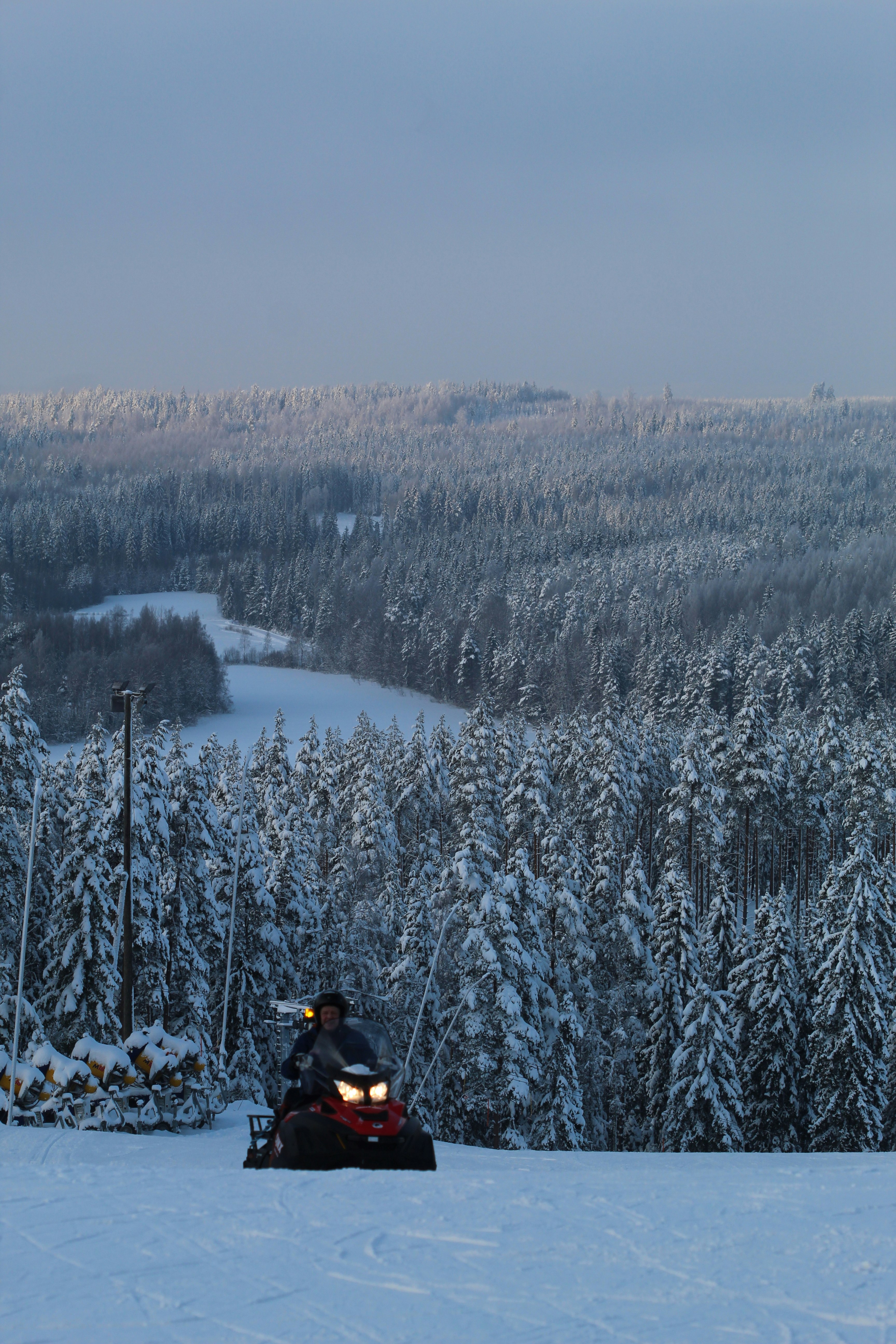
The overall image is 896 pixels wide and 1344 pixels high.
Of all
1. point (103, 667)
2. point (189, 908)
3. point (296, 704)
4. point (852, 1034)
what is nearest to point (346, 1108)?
point (189, 908)

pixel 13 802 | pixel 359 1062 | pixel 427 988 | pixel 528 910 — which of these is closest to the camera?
pixel 359 1062

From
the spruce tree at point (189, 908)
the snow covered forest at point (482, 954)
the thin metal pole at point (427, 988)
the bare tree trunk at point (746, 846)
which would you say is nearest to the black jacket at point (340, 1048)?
the thin metal pole at point (427, 988)

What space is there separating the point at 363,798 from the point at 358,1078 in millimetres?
33236

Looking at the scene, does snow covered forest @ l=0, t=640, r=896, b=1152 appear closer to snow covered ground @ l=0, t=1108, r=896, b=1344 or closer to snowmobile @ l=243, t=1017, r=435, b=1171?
snowmobile @ l=243, t=1017, r=435, b=1171

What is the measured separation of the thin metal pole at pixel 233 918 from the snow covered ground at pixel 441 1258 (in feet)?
28.9

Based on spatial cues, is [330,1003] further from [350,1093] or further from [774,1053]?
[774,1053]

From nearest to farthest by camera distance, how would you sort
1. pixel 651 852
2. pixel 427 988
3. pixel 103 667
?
1. pixel 427 988
2. pixel 651 852
3. pixel 103 667

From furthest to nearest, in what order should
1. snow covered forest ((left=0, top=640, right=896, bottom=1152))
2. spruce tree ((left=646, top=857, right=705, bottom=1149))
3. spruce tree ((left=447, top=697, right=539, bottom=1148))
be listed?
spruce tree ((left=646, top=857, right=705, bottom=1149)), spruce tree ((left=447, top=697, right=539, bottom=1148)), snow covered forest ((left=0, top=640, right=896, bottom=1152))

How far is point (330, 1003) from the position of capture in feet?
31.4

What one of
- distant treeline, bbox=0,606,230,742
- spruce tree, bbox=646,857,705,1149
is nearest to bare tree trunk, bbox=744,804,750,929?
spruce tree, bbox=646,857,705,1149

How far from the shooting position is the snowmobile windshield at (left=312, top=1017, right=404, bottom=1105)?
8969mm

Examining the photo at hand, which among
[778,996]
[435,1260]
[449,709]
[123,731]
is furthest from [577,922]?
[449,709]

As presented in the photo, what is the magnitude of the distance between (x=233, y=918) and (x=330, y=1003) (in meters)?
11.3

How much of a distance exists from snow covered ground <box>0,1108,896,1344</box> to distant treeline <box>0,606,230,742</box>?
304ft
